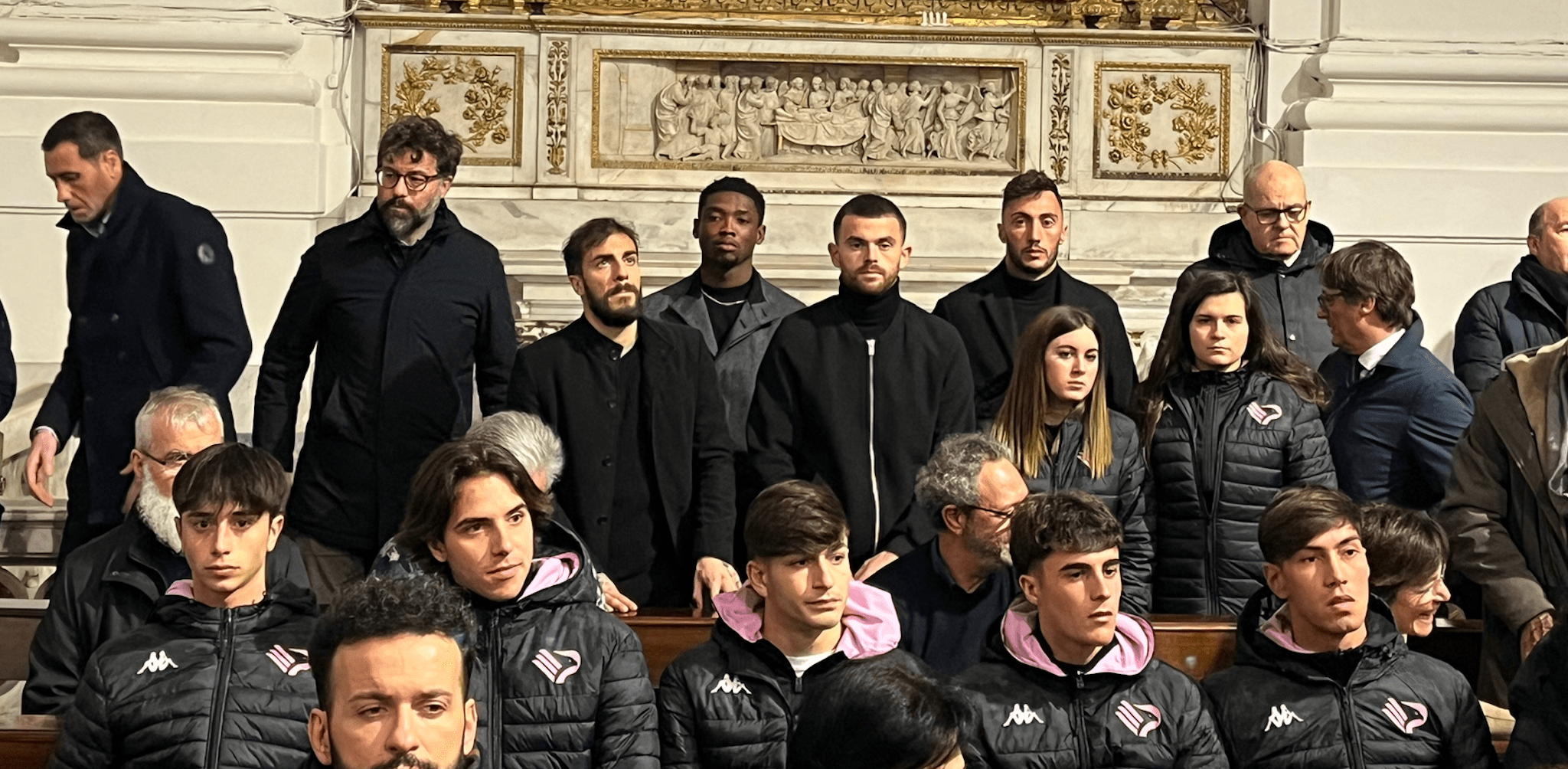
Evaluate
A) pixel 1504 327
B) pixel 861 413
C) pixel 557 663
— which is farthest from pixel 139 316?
pixel 1504 327

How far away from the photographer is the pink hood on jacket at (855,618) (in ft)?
15.0

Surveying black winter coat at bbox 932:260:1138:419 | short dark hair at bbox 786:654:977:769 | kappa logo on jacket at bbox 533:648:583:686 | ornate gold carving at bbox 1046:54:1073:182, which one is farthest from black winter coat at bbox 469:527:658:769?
ornate gold carving at bbox 1046:54:1073:182

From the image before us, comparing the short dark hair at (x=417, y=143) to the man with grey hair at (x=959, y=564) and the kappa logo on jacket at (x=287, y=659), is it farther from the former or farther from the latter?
the kappa logo on jacket at (x=287, y=659)

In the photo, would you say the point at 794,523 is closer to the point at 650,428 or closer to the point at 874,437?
the point at 650,428

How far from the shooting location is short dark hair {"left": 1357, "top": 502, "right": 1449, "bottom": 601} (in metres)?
4.94

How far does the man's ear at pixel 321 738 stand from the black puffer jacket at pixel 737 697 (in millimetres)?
1313

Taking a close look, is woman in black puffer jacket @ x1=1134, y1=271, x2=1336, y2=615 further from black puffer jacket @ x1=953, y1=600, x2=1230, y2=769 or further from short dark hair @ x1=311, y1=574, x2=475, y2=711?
short dark hair @ x1=311, y1=574, x2=475, y2=711

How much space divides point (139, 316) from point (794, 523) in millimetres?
2522

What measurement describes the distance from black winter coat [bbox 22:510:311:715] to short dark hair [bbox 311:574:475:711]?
1.21 m

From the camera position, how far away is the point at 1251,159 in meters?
9.68

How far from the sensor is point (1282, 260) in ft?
21.7

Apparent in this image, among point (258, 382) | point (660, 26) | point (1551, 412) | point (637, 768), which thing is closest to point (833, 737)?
point (637, 768)

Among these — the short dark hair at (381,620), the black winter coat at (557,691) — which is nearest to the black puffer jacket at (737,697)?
the black winter coat at (557,691)

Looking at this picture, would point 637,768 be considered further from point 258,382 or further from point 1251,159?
point 1251,159
